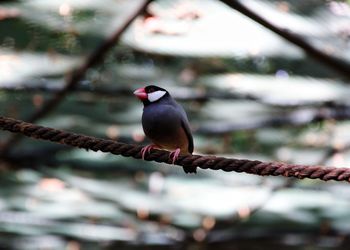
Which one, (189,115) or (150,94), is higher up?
(150,94)

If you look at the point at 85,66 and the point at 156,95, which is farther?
the point at 85,66

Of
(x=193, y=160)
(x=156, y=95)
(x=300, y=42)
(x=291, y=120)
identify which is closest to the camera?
(x=193, y=160)

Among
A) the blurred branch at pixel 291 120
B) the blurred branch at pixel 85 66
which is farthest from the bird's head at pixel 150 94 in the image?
the blurred branch at pixel 291 120

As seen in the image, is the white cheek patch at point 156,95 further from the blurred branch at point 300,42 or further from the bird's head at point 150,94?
the blurred branch at point 300,42

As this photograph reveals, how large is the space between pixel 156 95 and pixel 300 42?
151cm

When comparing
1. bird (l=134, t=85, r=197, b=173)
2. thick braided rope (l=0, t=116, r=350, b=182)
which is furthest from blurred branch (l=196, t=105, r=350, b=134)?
thick braided rope (l=0, t=116, r=350, b=182)

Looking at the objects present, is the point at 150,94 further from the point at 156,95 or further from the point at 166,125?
the point at 166,125

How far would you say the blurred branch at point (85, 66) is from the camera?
619 cm

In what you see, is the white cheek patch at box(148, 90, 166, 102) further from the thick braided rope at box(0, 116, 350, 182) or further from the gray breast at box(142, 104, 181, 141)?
the thick braided rope at box(0, 116, 350, 182)

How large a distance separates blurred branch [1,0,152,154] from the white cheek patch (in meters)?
1.13

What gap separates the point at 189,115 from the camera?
25.0 feet

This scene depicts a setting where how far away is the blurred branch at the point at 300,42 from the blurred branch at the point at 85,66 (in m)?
0.70

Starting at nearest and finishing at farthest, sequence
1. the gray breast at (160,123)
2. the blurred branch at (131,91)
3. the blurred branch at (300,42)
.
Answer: the gray breast at (160,123), the blurred branch at (300,42), the blurred branch at (131,91)

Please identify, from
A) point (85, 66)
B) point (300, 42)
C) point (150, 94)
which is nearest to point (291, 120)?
point (300, 42)
